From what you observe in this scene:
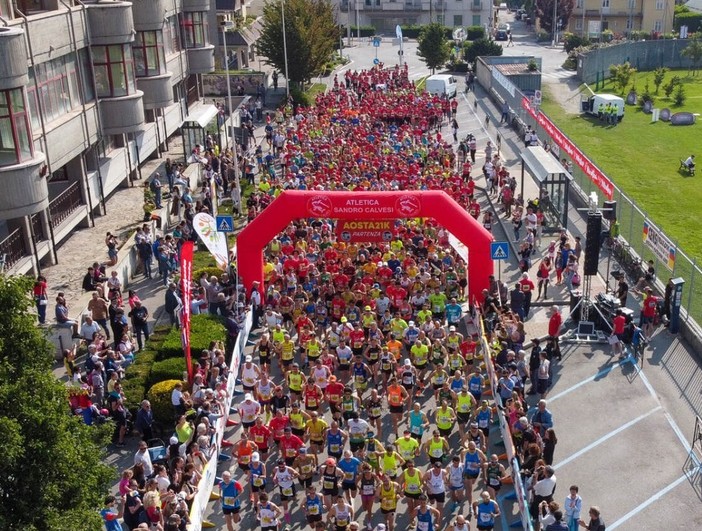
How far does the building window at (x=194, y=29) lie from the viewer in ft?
147

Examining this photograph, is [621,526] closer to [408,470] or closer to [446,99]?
[408,470]

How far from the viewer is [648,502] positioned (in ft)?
52.1

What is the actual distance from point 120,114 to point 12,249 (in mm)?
9419

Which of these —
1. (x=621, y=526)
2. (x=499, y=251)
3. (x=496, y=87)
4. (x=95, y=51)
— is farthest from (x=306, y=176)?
(x=496, y=87)

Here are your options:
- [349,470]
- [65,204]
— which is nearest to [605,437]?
[349,470]

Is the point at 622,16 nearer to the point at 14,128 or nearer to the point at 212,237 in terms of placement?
the point at 212,237

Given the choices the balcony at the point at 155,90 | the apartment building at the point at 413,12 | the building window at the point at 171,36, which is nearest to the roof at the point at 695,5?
the apartment building at the point at 413,12

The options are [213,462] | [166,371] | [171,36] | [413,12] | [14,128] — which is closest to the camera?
[213,462]

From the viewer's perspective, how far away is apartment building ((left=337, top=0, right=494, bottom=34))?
4028 inches

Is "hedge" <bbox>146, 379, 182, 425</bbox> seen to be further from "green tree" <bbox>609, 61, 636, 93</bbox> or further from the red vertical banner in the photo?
"green tree" <bbox>609, 61, 636, 93</bbox>

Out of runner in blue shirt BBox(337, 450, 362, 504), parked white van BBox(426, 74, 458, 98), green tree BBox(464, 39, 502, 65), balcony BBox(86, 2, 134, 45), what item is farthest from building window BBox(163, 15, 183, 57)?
green tree BBox(464, 39, 502, 65)

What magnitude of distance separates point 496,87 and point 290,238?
32455 mm

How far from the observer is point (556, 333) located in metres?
21.5

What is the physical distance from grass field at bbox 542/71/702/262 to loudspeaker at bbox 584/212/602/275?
6050 millimetres
